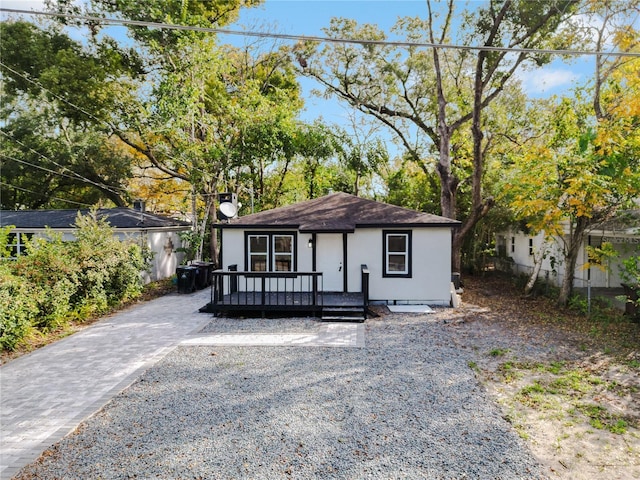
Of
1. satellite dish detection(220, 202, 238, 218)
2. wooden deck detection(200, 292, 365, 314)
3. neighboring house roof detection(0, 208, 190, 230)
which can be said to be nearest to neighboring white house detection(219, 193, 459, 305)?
satellite dish detection(220, 202, 238, 218)

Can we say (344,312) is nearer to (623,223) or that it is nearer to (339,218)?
(339,218)

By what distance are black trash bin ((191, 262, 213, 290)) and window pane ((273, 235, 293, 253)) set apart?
15.0 ft

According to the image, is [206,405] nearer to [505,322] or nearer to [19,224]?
[505,322]

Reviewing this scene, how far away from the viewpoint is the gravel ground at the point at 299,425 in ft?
12.2

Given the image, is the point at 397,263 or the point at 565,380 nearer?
the point at 565,380

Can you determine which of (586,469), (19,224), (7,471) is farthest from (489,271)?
(19,224)

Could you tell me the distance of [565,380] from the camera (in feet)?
19.5

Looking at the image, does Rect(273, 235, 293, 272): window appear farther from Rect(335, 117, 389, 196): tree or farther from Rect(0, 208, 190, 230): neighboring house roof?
Rect(335, 117, 389, 196): tree

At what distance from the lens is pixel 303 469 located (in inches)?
145

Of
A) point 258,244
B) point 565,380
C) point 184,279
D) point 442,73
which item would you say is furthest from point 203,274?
point 442,73

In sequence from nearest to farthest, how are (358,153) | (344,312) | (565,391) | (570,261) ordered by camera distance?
(565,391) < (344,312) < (570,261) < (358,153)

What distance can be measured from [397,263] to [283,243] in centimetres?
345

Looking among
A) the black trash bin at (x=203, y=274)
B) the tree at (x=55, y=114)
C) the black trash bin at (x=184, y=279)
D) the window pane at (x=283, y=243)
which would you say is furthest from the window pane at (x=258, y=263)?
the tree at (x=55, y=114)

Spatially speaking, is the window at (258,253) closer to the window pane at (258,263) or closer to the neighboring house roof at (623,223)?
the window pane at (258,263)
